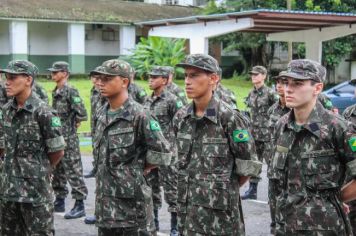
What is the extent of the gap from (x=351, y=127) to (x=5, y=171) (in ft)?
10.2

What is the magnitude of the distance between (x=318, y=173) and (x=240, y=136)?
79 centimetres

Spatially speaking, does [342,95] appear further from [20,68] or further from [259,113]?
[20,68]

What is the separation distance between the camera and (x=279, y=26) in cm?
1568

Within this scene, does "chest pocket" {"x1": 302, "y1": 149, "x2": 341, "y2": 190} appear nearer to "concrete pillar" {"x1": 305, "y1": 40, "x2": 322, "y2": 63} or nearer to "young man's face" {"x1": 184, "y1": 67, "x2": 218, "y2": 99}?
"young man's face" {"x1": 184, "y1": 67, "x2": 218, "y2": 99}

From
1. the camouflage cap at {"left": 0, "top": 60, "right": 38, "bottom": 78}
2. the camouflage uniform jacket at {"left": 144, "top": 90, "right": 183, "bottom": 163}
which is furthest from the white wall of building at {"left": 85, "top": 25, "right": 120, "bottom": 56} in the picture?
the camouflage cap at {"left": 0, "top": 60, "right": 38, "bottom": 78}

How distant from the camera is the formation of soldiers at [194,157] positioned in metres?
4.14

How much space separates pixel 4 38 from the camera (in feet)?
102

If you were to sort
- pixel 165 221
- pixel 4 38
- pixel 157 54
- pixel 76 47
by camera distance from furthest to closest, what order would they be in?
pixel 76 47 → pixel 4 38 → pixel 157 54 → pixel 165 221

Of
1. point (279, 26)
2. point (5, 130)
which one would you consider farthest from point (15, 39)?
point (5, 130)

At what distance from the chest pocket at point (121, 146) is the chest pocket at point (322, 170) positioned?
1456 mm

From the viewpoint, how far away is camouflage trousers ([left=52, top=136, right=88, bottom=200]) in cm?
836

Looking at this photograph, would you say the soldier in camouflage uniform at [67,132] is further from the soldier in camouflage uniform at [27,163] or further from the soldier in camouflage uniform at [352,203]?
the soldier in camouflage uniform at [352,203]

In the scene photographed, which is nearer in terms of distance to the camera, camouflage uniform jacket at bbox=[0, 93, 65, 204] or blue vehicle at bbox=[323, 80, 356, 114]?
camouflage uniform jacket at bbox=[0, 93, 65, 204]

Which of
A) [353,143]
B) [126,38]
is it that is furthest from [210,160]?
[126,38]
